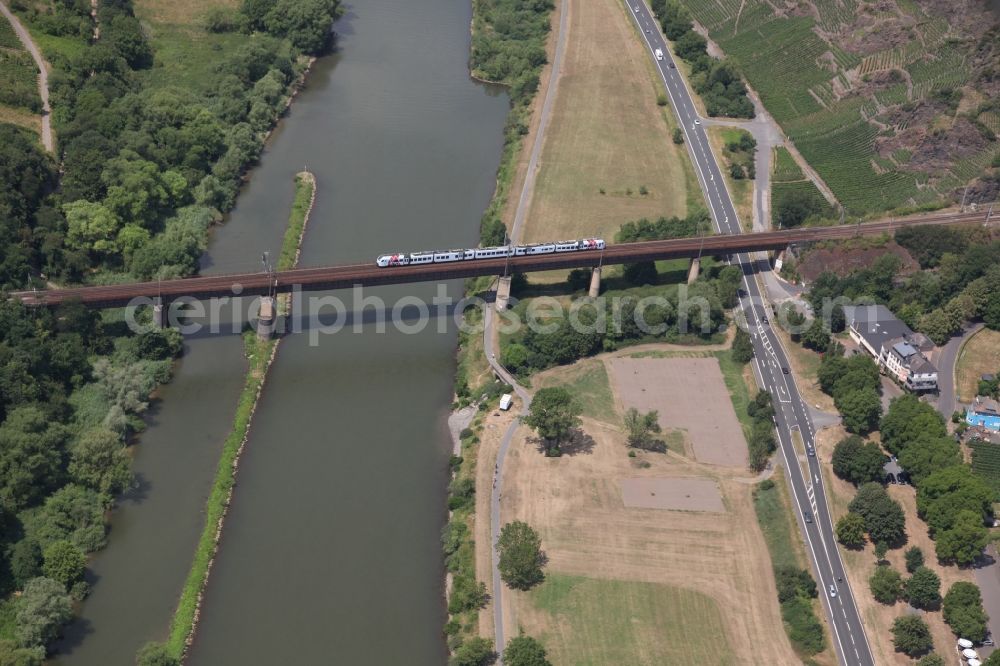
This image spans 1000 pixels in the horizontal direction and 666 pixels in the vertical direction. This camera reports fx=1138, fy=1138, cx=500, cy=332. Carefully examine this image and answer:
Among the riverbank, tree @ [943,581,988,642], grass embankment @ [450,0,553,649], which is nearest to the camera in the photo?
tree @ [943,581,988,642]

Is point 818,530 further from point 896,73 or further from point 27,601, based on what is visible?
point 896,73

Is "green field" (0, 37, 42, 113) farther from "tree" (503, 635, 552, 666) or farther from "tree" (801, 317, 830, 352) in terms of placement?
"tree" (503, 635, 552, 666)

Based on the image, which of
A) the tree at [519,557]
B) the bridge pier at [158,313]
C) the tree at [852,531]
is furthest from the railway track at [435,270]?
the tree at [852,531]

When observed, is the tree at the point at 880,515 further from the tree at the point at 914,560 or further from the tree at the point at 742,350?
the tree at the point at 742,350

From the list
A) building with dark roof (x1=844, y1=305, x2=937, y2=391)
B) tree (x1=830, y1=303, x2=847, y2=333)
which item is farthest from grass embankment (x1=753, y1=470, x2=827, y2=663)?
tree (x1=830, y1=303, x2=847, y2=333)

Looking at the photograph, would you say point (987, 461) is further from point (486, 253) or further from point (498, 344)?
point (486, 253)

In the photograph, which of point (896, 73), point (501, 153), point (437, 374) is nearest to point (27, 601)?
point (437, 374)
